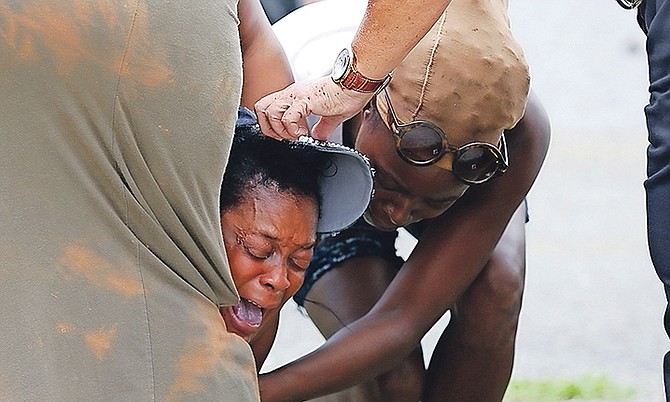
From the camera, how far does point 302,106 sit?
1905mm

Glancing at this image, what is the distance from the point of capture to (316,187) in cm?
203

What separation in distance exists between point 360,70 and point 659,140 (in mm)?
546

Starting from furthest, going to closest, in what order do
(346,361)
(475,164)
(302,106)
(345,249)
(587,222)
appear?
(587,222) → (345,249) → (346,361) → (475,164) → (302,106)

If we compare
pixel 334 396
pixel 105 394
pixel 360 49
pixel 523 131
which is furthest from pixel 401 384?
pixel 105 394

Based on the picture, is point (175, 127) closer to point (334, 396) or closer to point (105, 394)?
point (105, 394)

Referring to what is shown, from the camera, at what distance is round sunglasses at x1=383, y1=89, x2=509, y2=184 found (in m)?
2.16

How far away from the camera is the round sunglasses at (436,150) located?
2.16 meters

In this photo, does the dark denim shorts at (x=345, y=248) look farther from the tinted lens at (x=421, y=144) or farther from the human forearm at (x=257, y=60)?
the human forearm at (x=257, y=60)

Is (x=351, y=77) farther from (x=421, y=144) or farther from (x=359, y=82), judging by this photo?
(x=421, y=144)

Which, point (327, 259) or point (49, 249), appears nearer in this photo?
point (49, 249)

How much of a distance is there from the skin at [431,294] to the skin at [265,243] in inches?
11.9

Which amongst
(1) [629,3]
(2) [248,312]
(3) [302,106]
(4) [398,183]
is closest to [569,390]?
(4) [398,183]

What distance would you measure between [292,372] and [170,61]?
967 mm

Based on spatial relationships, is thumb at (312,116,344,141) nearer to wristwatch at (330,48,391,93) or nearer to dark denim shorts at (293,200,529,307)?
wristwatch at (330,48,391,93)
